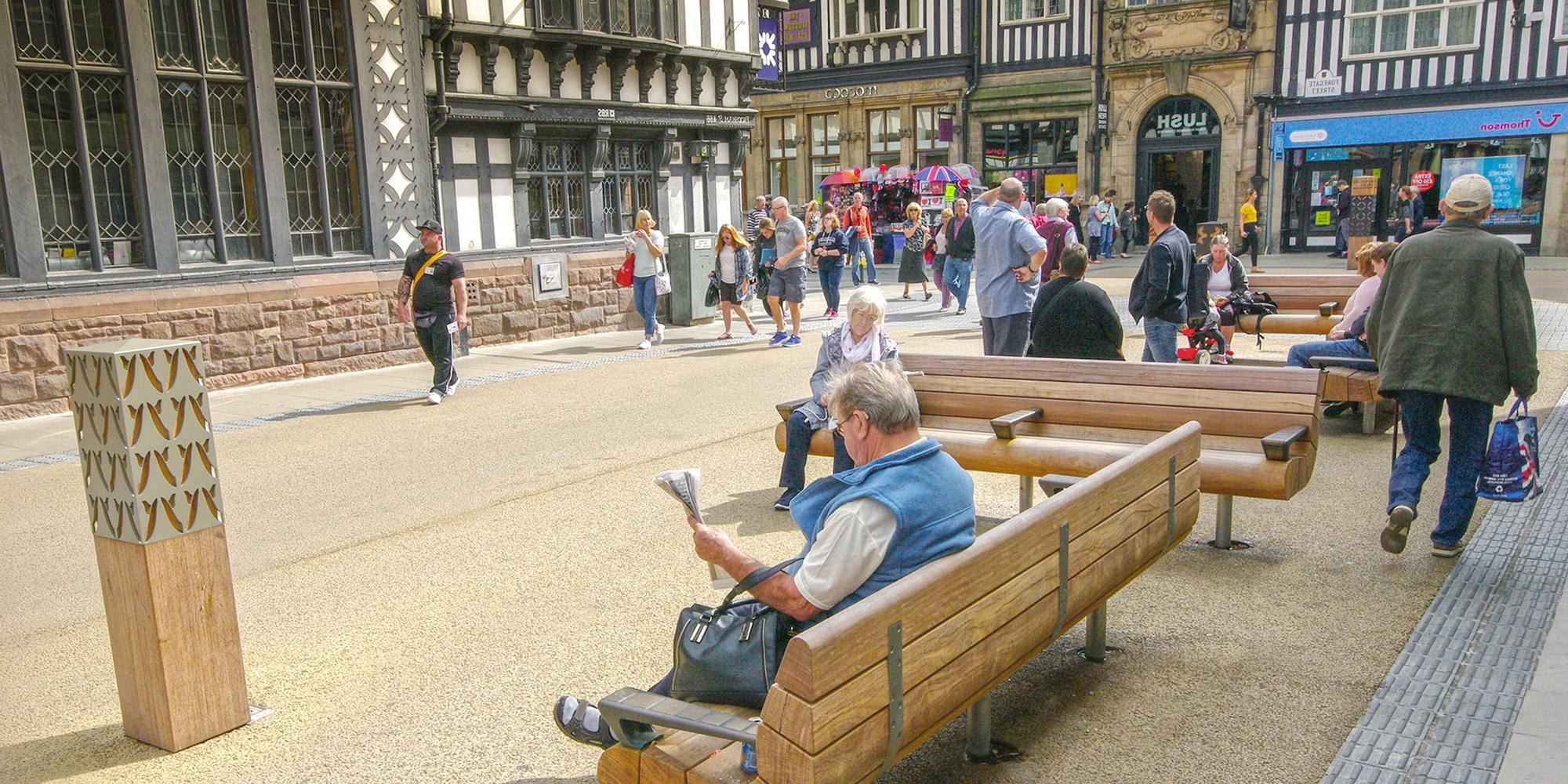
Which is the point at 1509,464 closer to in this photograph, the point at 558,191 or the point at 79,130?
the point at 79,130

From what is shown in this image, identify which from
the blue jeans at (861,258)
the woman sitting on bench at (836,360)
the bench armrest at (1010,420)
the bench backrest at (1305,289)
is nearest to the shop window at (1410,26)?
the blue jeans at (861,258)

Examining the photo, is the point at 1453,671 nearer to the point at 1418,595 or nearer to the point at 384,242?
the point at 1418,595

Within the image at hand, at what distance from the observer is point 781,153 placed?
33562mm

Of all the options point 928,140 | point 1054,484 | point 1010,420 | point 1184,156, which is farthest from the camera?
point 928,140

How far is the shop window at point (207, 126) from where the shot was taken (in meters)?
10.7

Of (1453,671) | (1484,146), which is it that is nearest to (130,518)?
(1453,671)

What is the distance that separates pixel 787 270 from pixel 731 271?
955 millimetres

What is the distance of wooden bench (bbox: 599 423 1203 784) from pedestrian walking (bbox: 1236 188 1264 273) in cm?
1907

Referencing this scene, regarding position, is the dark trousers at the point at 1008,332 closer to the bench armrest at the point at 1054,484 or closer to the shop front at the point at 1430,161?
the bench armrest at the point at 1054,484

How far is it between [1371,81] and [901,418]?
25767mm

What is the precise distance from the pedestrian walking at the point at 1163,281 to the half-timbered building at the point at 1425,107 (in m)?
19.1

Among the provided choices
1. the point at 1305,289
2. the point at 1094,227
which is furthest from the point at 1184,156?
the point at 1305,289

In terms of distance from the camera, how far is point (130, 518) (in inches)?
147

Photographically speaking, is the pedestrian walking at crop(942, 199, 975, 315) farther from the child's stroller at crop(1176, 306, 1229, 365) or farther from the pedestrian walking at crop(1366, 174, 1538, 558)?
the pedestrian walking at crop(1366, 174, 1538, 558)
